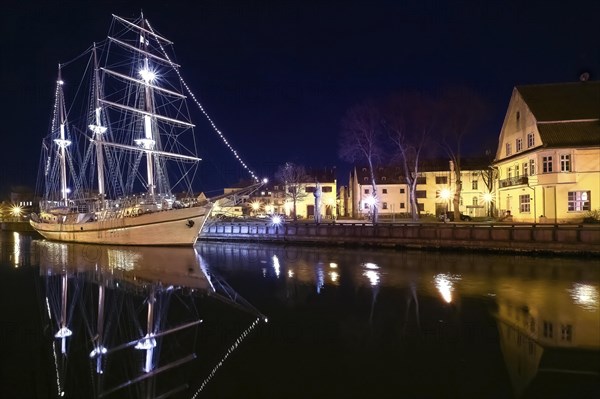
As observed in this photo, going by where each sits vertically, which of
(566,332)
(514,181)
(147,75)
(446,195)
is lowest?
(566,332)

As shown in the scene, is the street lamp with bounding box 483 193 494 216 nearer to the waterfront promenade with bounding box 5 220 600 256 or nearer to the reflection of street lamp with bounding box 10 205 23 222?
the waterfront promenade with bounding box 5 220 600 256

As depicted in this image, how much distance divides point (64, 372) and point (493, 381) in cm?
916

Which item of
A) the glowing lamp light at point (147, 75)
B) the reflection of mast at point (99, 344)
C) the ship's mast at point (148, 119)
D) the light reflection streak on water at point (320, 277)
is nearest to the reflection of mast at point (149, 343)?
the reflection of mast at point (99, 344)

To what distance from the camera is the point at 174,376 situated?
939cm

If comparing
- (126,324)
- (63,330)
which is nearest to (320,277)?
(126,324)

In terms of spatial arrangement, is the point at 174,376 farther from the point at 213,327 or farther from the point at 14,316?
the point at 14,316

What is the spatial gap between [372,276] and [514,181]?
27.4m

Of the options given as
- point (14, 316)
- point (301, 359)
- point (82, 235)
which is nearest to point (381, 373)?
point (301, 359)

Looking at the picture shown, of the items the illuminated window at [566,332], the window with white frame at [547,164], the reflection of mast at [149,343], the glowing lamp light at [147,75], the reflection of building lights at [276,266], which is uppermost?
the glowing lamp light at [147,75]

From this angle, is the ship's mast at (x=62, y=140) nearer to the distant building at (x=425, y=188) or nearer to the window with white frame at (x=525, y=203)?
the distant building at (x=425, y=188)

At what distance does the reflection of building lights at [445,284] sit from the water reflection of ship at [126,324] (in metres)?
7.78

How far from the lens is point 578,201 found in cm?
3812

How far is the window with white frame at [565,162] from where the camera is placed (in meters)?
38.4

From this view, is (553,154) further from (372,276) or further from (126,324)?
(126,324)
